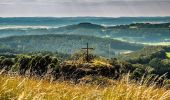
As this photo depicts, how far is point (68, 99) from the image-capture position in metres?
7.11

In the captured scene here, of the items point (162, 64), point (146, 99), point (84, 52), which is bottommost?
point (162, 64)

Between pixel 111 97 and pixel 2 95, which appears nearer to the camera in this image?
pixel 2 95

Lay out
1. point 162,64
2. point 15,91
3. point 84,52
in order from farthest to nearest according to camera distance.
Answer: point 162,64 < point 84,52 < point 15,91

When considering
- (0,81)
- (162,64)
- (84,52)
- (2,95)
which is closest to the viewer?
(2,95)

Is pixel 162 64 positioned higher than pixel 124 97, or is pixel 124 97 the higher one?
pixel 124 97

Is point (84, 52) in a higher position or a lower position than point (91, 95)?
lower

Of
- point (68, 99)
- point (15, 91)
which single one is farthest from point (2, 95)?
point (68, 99)

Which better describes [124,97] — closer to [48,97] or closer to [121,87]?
[121,87]

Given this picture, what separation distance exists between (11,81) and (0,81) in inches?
12.0

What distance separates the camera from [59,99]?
22.8ft

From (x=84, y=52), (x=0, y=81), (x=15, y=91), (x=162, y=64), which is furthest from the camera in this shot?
(x=162, y=64)

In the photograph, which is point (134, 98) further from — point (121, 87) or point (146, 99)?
point (121, 87)

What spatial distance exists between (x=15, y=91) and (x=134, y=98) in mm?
2276

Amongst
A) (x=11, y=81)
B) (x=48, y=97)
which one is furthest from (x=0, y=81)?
(x=48, y=97)
